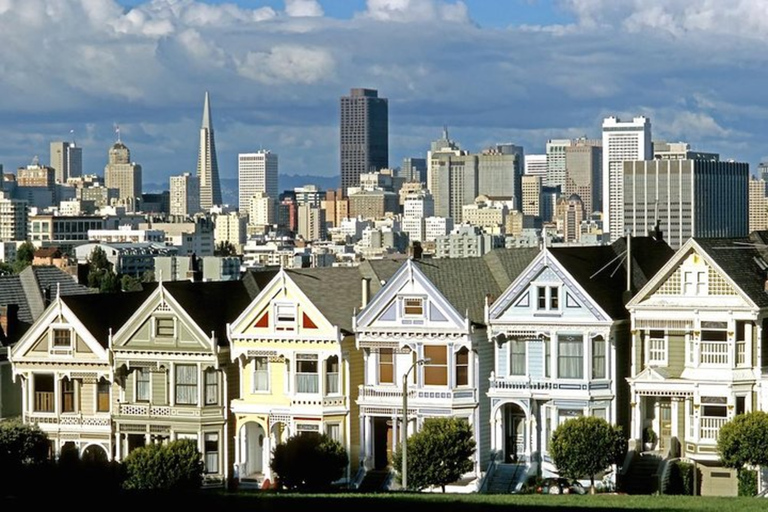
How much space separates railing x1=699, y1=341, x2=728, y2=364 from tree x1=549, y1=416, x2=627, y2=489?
108 inches

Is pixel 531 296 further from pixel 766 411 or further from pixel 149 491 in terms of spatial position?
pixel 149 491

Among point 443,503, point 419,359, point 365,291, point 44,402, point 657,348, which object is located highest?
point 365,291

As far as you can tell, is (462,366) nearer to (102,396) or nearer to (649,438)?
(649,438)

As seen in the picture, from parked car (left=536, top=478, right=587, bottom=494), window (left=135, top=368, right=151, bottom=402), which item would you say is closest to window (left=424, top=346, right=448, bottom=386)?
parked car (left=536, top=478, right=587, bottom=494)

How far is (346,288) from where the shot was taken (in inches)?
2186

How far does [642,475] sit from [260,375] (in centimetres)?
1085

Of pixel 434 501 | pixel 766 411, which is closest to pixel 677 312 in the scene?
pixel 766 411

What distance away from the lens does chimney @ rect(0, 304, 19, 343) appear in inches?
2357

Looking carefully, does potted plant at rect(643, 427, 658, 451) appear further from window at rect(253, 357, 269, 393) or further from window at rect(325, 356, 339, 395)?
window at rect(253, 357, 269, 393)

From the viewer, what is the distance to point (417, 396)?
52.3 meters

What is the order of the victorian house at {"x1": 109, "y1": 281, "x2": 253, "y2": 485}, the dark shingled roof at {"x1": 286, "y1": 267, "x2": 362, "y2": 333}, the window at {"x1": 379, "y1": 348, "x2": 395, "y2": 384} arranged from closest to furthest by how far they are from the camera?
1. the window at {"x1": 379, "y1": 348, "x2": 395, "y2": 384}
2. the dark shingled roof at {"x1": 286, "y1": 267, "x2": 362, "y2": 333}
3. the victorian house at {"x1": 109, "y1": 281, "x2": 253, "y2": 485}

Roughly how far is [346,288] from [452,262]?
10.2 feet

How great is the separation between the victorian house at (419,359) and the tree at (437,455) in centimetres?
130

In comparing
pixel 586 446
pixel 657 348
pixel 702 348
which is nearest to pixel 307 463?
pixel 586 446
